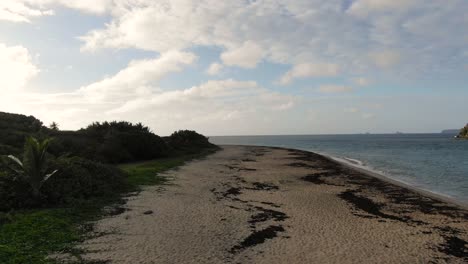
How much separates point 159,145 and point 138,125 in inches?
233

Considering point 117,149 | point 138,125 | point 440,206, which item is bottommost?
point 440,206

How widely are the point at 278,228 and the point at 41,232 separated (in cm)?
730

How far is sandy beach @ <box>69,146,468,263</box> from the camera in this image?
349 inches

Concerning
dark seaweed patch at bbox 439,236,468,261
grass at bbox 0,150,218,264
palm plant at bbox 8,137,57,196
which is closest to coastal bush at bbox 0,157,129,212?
palm plant at bbox 8,137,57,196

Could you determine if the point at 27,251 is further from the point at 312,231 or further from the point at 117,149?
the point at 117,149

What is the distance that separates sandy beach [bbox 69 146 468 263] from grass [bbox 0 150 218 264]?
614mm

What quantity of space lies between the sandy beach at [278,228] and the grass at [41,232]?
2.01ft

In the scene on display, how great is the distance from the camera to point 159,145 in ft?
122

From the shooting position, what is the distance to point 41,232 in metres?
9.59

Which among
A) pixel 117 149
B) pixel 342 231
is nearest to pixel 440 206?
pixel 342 231

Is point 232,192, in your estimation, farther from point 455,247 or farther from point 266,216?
point 455,247

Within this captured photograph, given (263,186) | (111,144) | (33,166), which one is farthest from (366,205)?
(111,144)

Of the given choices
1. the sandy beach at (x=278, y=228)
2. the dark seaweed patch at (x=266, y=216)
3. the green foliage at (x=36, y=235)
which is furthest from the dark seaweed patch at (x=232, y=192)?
the green foliage at (x=36, y=235)

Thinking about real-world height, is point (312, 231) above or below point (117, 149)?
below
